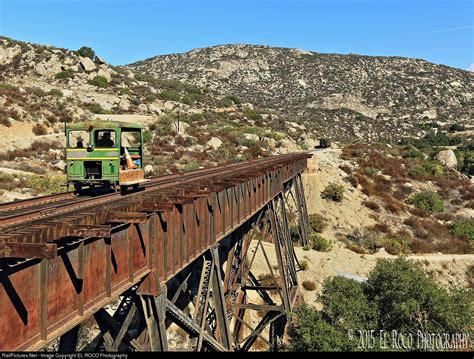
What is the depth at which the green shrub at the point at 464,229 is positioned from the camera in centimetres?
3444

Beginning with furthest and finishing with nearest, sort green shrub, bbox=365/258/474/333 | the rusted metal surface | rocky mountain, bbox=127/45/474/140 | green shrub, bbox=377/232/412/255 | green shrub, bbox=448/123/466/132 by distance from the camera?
rocky mountain, bbox=127/45/474/140
green shrub, bbox=448/123/466/132
green shrub, bbox=377/232/412/255
green shrub, bbox=365/258/474/333
the rusted metal surface

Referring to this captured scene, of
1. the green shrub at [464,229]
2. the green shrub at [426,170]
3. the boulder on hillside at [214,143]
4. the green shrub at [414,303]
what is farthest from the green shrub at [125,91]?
the green shrub at [414,303]

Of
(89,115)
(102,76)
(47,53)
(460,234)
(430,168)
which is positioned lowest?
(460,234)

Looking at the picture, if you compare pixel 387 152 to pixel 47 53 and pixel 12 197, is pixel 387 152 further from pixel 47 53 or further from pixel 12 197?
pixel 47 53

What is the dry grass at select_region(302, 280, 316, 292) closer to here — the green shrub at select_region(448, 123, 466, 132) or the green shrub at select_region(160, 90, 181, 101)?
the green shrub at select_region(160, 90, 181, 101)

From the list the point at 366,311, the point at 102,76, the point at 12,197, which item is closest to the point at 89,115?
the point at 102,76

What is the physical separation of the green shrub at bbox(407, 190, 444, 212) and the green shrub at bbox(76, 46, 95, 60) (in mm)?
65913

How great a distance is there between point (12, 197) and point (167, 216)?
16.1m

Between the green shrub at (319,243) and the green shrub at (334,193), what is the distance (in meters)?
7.62

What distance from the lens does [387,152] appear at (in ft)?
197

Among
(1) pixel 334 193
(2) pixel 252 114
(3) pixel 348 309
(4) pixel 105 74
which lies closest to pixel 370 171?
(1) pixel 334 193

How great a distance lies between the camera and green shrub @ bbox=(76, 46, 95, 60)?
75562 mm

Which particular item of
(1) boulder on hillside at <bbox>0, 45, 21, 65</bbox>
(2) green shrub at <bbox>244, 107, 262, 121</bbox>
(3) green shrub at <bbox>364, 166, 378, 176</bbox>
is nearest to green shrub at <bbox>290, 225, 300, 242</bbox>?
(3) green shrub at <bbox>364, 166, 378, 176</bbox>

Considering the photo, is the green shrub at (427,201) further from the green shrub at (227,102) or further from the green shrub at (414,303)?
the green shrub at (227,102)
